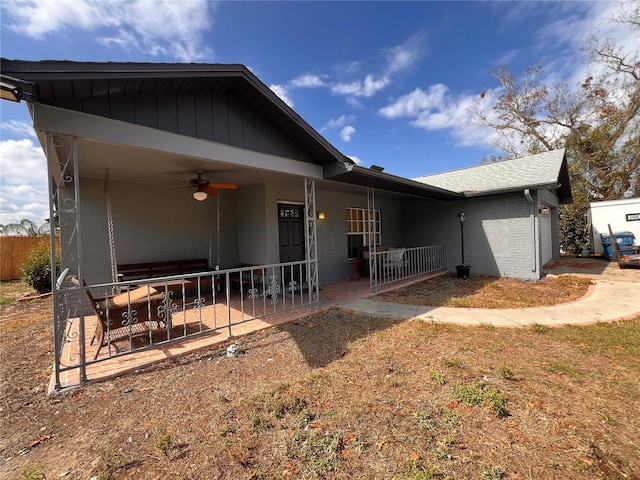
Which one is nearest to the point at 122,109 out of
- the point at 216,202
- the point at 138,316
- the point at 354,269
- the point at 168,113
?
the point at 168,113

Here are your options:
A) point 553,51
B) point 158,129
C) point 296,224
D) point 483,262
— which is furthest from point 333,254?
point 553,51

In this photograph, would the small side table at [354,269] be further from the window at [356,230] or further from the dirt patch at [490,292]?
the dirt patch at [490,292]

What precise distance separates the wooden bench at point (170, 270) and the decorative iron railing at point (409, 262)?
14.9ft

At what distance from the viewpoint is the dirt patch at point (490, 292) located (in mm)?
6062

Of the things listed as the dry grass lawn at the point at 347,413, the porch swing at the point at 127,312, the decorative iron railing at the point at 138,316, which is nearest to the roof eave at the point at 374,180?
the decorative iron railing at the point at 138,316

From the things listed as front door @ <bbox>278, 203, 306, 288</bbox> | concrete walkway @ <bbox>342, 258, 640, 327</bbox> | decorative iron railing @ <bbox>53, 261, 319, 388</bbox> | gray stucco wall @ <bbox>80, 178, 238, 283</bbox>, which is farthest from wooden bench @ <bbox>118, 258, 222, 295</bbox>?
concrete walkway @ <bbox>342, 258, 640, 327</bbox>

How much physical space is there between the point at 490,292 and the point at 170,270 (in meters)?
7.97

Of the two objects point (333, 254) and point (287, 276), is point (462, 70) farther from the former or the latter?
point (287, 276)

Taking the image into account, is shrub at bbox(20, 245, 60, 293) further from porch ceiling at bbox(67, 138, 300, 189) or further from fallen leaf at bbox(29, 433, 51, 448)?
fallen leaf at bbox(29, 433, 51, 448)

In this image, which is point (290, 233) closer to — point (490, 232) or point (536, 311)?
point (536, 311)

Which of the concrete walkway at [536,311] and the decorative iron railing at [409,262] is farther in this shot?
the decorative iron railing at [409,262]

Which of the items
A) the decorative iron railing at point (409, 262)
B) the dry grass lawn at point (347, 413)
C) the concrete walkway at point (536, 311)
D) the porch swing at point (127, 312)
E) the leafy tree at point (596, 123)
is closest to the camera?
the dry grass lawn at point (347, 413)

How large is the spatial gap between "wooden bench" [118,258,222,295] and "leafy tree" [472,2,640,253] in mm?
18190

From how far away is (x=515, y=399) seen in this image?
2617 millimetres
